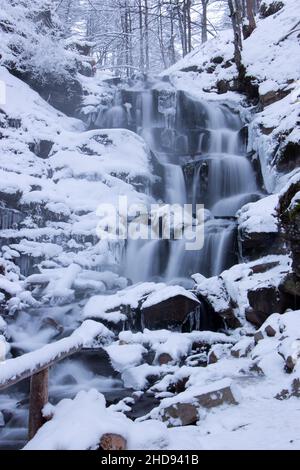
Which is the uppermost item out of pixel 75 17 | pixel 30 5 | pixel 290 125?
pixel 75 17

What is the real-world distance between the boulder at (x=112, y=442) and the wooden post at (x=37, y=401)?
0.68 meters

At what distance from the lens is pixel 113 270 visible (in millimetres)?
10367

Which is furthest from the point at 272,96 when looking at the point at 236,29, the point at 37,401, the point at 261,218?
the point at 37,401

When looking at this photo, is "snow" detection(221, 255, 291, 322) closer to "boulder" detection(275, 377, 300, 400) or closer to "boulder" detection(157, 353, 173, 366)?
"boulder" detection(157, 353, 173, 366)

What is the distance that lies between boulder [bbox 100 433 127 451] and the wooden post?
679mm

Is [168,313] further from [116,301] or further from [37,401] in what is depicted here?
[37,401]

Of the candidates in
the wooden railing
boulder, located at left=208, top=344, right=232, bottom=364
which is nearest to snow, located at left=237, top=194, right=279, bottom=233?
boulder, located at left=208, top=344, right=232, bottom=364

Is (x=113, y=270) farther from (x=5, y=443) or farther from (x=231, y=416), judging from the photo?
(x=231, y=416)

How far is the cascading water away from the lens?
10.2 meters

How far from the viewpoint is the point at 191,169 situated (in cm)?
1333

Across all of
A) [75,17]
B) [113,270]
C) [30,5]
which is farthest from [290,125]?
[75,17]

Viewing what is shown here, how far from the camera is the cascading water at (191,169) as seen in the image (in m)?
10.2

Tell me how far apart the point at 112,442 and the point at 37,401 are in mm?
742

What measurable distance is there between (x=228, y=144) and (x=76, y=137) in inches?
216
